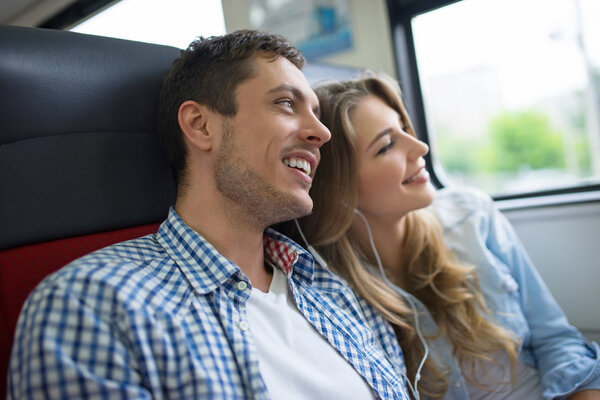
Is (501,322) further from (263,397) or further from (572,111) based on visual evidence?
(572,111)

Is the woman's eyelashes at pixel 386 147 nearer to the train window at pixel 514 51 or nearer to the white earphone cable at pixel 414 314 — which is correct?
the white earphone cable at pixel 414 314

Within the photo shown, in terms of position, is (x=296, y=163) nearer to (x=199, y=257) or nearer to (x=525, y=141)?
(x=199, y=257)

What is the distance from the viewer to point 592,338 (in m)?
1.68

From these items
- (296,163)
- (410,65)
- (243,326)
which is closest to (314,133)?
(296,163)

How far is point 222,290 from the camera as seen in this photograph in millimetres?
890

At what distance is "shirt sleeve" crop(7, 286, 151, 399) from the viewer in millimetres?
628

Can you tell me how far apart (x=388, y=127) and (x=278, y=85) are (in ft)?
1.43

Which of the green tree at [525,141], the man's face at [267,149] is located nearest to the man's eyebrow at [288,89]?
the man's face at [267,149]

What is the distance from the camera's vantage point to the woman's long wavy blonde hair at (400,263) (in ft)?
4.13

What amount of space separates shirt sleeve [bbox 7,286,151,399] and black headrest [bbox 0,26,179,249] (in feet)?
0.85

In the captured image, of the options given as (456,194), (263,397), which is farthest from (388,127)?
(263,397)

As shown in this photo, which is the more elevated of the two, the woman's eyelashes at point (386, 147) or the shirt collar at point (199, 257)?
the woman's eyelashes at point (386, 147)

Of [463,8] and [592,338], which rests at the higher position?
[463,8]

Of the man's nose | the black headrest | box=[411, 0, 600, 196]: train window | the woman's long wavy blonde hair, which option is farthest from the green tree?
the black headrest
